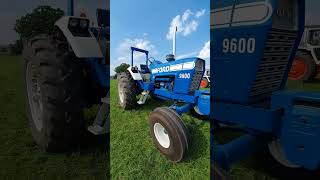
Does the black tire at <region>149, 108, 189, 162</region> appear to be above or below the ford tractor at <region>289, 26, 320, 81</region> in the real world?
below

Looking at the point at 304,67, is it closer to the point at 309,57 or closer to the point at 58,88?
the point at 309,57

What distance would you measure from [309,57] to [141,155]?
9.80 meters

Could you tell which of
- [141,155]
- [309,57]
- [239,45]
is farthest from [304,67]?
[141,155]

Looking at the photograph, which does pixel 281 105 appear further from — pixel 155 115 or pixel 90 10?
pixel 90 10

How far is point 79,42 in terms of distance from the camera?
221cm

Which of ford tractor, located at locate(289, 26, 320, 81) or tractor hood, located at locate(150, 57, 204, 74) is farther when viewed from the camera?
ford tractor, located at locate(289, 26, 320, 81)

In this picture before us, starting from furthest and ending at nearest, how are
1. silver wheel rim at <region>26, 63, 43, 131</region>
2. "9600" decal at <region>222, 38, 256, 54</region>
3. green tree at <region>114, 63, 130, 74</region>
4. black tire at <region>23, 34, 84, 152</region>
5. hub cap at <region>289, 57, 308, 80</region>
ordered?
1. hub cap at <region>289, 57, 308, 80</region>
2. silver wheel rim at <region>26, 63, 43, 131</region>
3. black tire at <region>23, 34, 84, 152</region>
4. "9600" decal at <region>222, 38, 256, 54</region>
5. green tree at <region>114, 63, 130, 74</region>

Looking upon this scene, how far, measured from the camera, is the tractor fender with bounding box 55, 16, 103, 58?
193 centimetres

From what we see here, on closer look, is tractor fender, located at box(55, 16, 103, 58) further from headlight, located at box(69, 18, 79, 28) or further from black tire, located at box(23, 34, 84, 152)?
black tire, located at box(23, 34, 84, 152)

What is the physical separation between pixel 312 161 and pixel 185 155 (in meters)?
1.08

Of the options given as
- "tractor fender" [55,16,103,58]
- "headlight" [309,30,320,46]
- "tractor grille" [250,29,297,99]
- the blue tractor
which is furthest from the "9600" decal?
"headlight" [309,30,320,46]

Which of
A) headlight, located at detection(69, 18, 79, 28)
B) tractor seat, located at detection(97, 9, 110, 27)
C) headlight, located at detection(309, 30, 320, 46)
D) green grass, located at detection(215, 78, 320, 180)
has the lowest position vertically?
green grass, located at detection(215, 78, 320, 180)

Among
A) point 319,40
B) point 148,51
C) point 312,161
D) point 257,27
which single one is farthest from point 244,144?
point 319,40

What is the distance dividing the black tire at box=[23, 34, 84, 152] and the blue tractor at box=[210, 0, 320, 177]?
3.52 ft
